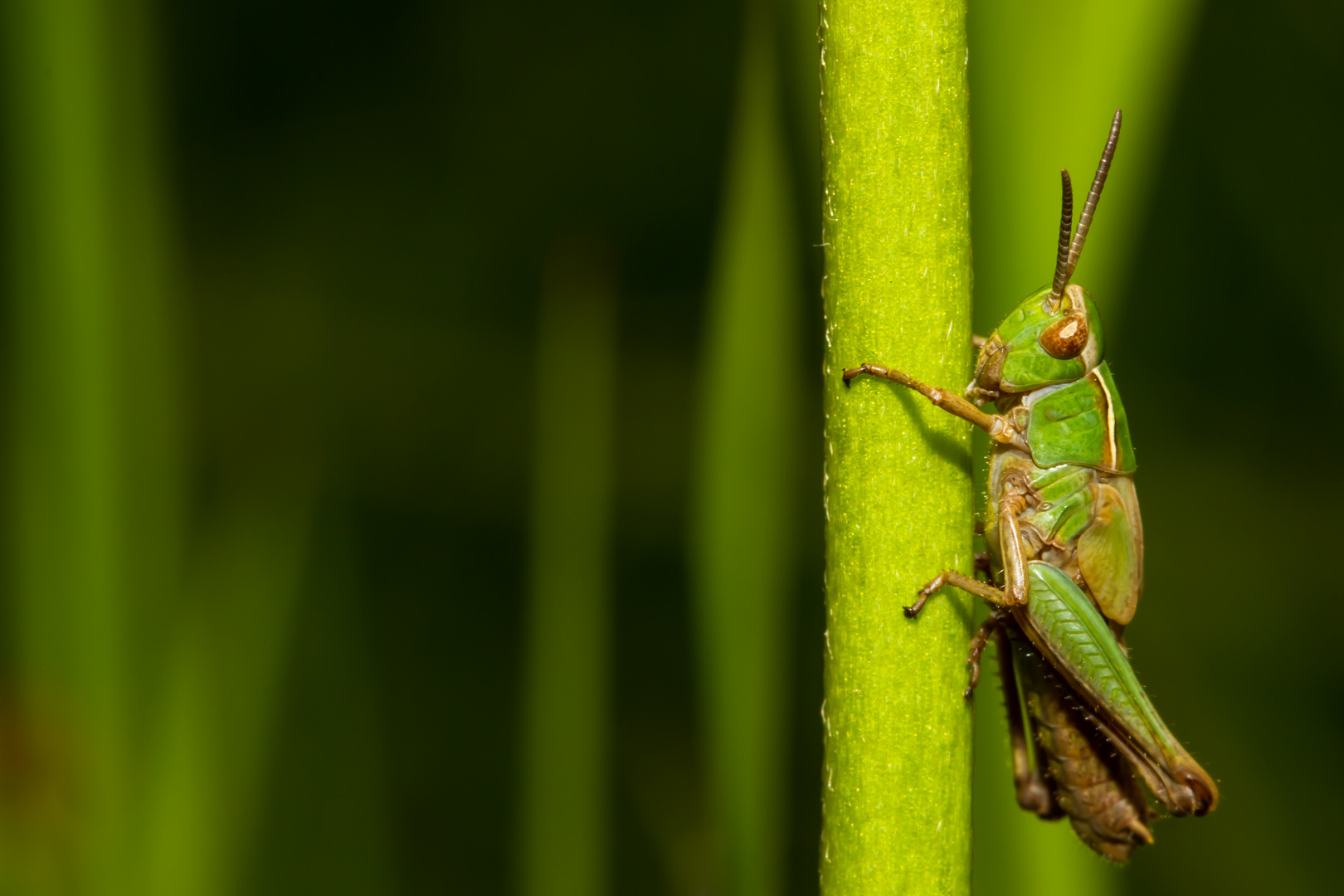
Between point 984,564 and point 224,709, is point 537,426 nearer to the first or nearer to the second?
point 224,709

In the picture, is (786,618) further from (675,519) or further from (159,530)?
(675,519)

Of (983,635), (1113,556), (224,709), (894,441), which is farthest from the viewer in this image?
(1113,556)

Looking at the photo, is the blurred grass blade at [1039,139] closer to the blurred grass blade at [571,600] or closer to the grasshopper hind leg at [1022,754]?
the grasshopper hind leg at [1022,754]

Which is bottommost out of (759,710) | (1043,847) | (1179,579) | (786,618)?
(1043,847)

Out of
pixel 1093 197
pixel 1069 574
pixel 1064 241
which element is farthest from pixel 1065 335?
pixel 1069 574

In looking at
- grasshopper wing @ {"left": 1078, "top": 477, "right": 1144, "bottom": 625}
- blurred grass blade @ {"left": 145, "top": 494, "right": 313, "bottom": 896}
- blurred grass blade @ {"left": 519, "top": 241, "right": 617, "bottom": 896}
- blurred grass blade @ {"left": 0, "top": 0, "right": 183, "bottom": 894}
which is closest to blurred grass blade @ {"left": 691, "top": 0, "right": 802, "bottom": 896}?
blurred grass blade @ {"left": 519, "top": 241, "right": 617, "bottom": 896}

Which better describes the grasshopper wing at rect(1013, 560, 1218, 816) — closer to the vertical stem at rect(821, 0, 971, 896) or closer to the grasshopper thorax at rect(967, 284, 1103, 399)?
the grasshopper thorax at rect(967, 284, 1103, 399)

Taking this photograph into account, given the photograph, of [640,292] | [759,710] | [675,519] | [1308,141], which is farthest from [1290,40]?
[759,710]

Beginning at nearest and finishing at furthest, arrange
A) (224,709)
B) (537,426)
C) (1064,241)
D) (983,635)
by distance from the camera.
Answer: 1. (1064,241)
2. (983,635)
3. (224,709)
4. (537,426)
